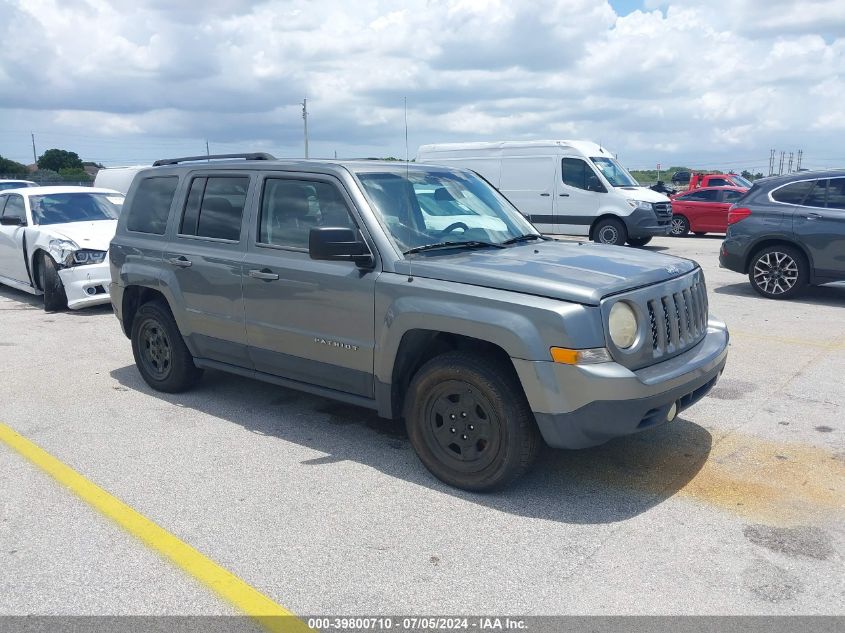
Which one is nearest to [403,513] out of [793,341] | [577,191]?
[793,341]

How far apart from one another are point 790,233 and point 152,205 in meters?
7.92

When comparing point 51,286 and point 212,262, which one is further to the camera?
point 51,286

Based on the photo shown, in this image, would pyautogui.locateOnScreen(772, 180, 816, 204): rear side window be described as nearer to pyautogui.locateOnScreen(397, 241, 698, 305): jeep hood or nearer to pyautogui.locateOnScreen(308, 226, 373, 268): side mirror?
pyautogui.locateOnScreen(397, 241, 698, 305): jeep hood

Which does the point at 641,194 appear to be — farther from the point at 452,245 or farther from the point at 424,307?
the point at 424,307

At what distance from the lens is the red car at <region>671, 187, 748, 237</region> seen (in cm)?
2084

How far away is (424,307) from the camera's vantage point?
14.0 ft

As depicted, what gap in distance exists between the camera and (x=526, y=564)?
3.53 m

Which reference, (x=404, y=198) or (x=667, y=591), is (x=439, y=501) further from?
(x=404, y=198)

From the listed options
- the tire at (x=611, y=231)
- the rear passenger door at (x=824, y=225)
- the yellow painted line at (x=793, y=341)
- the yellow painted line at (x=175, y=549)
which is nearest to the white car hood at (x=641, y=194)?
the tire at (x=611, y=231)

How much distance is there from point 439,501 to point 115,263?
377 cm

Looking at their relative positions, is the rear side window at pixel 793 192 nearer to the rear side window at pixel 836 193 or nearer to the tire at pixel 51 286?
the rear side window at pixel 836 193

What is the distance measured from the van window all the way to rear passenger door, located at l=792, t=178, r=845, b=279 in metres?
7.10

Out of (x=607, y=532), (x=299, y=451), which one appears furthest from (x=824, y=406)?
(x=299, y=451)

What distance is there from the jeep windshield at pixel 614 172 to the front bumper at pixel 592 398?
13.8 m
